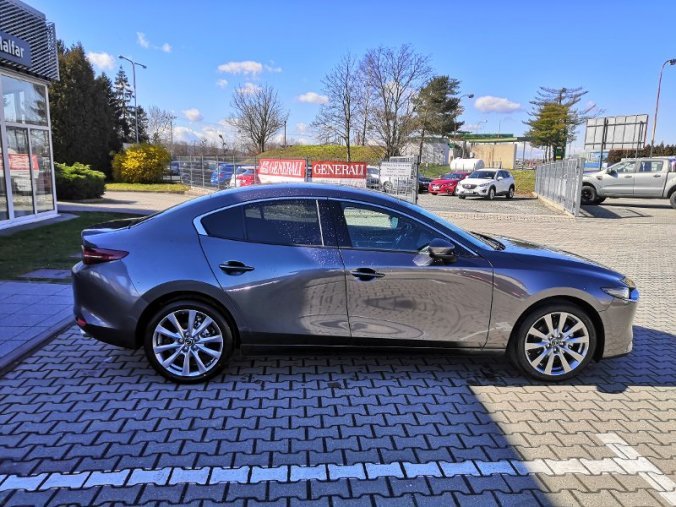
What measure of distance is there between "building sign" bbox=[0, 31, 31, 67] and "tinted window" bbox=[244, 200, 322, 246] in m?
10.0

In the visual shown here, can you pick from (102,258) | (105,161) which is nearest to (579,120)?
(105,161)

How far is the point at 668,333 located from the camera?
17.6ft

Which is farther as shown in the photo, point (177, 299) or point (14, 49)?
point (14, 49)

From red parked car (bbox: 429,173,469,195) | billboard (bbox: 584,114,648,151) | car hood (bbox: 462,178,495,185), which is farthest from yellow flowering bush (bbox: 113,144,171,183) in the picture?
billboard (bbox: 584,114,648,151)

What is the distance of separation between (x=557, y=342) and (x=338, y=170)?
1239 cm

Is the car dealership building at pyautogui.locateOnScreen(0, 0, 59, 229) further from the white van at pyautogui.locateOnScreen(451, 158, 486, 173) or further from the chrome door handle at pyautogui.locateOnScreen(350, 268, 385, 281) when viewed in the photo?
the white van at pyautogui.locateOnScreen(451, 158, 486, 173)

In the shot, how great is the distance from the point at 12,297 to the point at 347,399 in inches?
189

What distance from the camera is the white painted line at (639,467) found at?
8.71 feet

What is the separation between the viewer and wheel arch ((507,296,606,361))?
12.6ft

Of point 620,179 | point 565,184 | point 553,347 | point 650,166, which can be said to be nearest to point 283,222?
point 553,347

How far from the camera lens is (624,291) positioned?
3938 mm

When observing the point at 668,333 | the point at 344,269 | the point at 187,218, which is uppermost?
the point at 187,218

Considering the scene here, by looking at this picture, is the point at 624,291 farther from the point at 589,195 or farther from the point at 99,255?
the point at 589,195

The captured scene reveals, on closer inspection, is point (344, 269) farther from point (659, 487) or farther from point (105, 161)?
point (105, 161)
